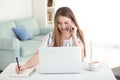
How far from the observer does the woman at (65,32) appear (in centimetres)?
235

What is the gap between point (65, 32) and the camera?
2.43m

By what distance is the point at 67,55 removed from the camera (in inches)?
71.7

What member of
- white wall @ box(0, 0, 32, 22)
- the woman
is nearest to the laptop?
the woman

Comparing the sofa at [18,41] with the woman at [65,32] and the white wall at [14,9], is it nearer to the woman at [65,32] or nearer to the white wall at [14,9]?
the white wall at [14,9]

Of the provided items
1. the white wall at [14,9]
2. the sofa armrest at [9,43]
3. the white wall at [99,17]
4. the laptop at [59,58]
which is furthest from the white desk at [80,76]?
the white wall at [99,17]

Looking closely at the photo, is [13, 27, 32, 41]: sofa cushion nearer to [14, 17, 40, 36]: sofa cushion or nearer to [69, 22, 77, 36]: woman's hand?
[14, 17, 40, 36]: sofa cushion

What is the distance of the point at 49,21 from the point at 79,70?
13.2 ft

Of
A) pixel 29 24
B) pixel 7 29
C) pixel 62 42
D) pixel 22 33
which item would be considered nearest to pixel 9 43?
pixel 7 29

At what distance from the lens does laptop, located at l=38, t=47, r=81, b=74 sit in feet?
5.96

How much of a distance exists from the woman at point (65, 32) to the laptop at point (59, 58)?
1.60ft

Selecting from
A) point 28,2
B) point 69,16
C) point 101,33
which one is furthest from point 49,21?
point 69,16

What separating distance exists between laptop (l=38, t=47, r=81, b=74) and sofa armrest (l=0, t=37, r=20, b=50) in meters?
2.17

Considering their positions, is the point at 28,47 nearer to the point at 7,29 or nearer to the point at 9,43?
the point at 9,43

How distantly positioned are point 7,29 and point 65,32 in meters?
2.26
